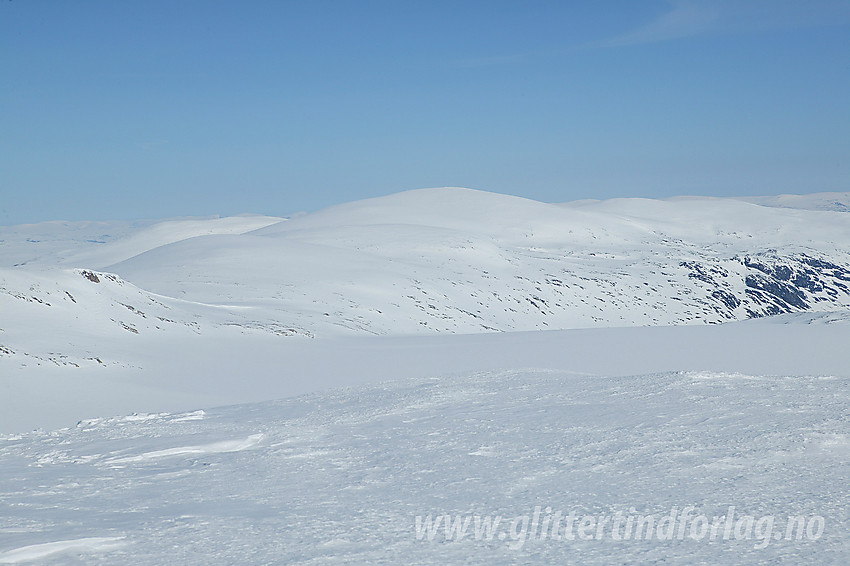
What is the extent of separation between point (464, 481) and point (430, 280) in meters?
52.6

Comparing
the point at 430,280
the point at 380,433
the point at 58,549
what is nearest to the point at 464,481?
the point at 380,433

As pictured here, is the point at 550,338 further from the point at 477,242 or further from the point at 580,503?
the point at 477,242

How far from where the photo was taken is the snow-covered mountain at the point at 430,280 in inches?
1043

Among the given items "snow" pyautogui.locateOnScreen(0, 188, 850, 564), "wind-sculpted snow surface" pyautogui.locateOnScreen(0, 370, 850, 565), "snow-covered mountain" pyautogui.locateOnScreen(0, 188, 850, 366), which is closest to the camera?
"wind-sculpted snow surface" pyautogui.locateOnScreen(0, 370, 850, 565)

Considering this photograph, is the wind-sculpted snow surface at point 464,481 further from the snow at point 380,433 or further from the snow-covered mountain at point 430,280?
the snow-covered mountain at point 430,280

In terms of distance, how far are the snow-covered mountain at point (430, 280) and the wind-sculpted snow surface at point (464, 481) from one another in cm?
1174

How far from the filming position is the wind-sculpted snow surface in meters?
5.47

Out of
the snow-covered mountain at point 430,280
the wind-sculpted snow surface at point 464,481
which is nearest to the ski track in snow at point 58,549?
the wind-sculpted snow surface at point 464,481

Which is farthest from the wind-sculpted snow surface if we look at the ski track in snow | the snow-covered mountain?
the snow-covered mountain

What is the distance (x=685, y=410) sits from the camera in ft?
30.2

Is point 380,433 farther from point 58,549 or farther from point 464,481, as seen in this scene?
point 58,549

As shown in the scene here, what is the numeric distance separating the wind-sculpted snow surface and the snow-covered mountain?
11.7 meters

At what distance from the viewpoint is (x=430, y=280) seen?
196ft

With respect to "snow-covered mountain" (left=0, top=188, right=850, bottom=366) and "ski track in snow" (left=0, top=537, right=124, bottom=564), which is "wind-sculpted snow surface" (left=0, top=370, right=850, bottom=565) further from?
"snow-covered mountain" (left=0, top=188, right=850, bottom=366)
